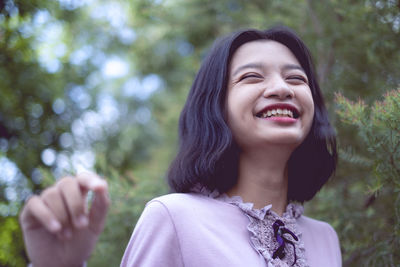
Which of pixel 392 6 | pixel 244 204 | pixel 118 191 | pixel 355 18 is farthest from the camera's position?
pixel 118 191

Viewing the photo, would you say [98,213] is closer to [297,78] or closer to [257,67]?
[257,67]

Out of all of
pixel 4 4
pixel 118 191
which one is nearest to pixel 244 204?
pixel 118 191

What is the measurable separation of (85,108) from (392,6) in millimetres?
4344

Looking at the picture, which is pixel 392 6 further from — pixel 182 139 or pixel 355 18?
pixel 182 139

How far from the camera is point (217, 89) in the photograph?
5.53 feet

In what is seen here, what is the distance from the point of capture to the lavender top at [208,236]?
1377 mm

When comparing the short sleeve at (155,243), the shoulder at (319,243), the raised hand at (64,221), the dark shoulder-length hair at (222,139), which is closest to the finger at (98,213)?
the raised hand at (64,221)

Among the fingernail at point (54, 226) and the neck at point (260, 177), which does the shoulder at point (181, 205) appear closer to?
the neck at point (260, 177)

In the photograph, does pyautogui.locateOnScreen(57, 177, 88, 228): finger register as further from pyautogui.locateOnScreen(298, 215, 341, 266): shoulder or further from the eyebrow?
pyautogui.locateOnScreen(298, 215, 341, 266): shoulder

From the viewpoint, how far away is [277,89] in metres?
1.57

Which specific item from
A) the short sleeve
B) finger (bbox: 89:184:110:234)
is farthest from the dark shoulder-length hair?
finger (bbox: 89:184:110:234)

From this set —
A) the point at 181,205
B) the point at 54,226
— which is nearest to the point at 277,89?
the point at 181,205

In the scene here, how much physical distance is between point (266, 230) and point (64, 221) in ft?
2.94

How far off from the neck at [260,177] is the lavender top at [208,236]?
65 mm
